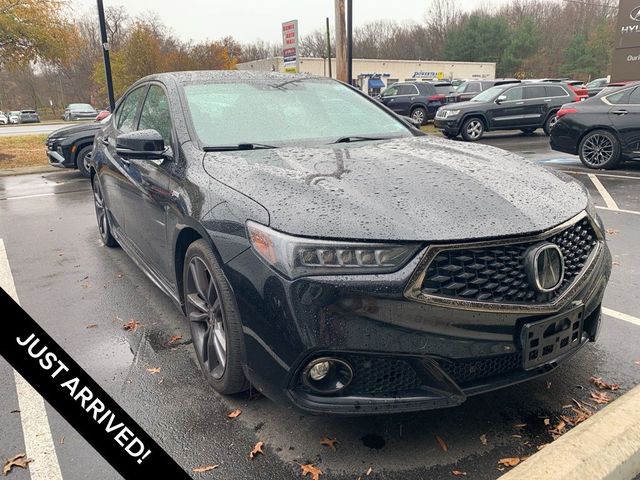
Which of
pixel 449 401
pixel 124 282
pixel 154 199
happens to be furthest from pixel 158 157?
pixel 449 401

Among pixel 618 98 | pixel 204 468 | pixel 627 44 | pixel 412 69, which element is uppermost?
pixel 412 69

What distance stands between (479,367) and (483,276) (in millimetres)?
384

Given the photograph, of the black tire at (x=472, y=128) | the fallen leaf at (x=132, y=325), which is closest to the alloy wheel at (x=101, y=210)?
the fallen leaf at (x=132, y=325)

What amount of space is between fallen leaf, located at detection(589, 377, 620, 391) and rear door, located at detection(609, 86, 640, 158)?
7482 millimetres

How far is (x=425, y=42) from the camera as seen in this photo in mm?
71812

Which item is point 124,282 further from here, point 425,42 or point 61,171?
point 425,42

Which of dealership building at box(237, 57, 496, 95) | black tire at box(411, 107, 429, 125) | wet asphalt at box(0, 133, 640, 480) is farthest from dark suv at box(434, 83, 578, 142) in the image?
dealership building at box(237, 57, 496, 95)

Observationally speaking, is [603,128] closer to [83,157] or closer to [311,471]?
[311,471]

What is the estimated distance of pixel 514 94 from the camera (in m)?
15.4

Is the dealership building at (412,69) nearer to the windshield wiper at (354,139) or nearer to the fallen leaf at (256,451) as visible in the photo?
the windshield wiper at (354,139)

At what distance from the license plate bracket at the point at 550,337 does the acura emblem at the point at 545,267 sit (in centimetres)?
14

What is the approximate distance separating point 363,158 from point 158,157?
1.25m

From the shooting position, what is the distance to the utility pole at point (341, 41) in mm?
15266

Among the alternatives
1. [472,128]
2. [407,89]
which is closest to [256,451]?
[472,128]
